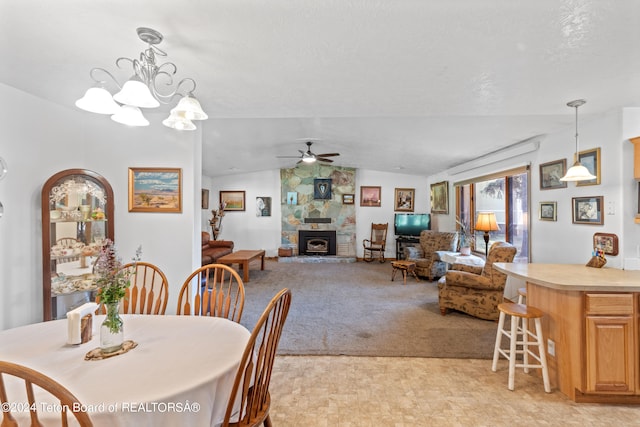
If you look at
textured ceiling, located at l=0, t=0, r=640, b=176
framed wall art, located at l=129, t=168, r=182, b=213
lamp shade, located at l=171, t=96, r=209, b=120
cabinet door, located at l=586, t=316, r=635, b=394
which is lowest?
cabinet door, located at l=586, t=316, r=635, b=394

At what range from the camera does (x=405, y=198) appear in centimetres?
784

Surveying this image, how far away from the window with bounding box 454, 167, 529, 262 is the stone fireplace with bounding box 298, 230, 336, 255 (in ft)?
11.4

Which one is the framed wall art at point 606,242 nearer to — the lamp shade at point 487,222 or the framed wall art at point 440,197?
the lamp shade at point 487,222

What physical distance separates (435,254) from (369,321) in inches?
104

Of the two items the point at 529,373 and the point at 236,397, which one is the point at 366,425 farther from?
the point at 529,373

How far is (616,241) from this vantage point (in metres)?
2.56

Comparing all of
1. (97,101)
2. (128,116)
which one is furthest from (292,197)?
(97,101)

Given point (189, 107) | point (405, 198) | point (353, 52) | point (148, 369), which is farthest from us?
point (405, 198)

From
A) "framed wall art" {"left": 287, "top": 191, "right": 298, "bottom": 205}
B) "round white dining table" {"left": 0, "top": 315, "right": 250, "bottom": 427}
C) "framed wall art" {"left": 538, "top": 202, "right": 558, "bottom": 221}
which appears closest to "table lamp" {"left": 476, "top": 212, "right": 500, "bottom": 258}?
"framed wall art" {"left": 538, "top": 202, "right": 558, "bottom": 221}

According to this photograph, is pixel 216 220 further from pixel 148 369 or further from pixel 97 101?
pixel 148 369

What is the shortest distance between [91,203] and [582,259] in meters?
4.98

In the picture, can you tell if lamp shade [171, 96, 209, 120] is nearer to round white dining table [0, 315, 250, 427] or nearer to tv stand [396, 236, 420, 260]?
round white dining table [0, 315, 250, 427]

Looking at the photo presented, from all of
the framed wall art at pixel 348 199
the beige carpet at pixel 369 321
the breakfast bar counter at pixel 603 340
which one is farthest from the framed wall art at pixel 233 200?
the breakfast bar counter at pixel 603 340

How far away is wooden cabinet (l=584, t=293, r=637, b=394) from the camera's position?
1.94 m
